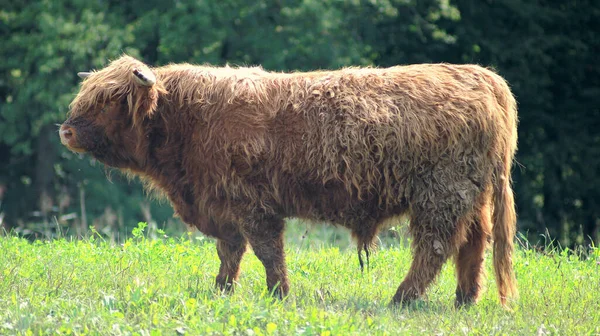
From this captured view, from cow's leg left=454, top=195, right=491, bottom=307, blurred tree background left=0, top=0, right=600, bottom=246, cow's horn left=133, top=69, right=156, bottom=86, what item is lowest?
blurred tree background left=0, top=0, right=600, bottom=246

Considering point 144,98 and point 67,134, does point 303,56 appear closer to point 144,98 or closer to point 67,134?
point 144,98

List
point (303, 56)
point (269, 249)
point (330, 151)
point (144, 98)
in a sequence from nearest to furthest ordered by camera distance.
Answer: point (330, 151)
point (269, 249)
point (144, 98)
point (303, 56)

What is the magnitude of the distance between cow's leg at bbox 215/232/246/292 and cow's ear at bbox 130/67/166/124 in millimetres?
1142

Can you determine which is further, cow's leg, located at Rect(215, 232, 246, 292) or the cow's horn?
cow's leg, located at Rect(215, 232, 246, 292)

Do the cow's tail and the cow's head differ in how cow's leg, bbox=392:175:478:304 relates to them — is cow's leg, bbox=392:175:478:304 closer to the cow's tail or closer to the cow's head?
the cow's tail

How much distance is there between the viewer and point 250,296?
648 centimetres

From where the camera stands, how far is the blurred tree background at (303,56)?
16.3m

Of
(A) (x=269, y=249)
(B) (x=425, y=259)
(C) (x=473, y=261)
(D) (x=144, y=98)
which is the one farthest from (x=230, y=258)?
(C) (x=473, y=261)

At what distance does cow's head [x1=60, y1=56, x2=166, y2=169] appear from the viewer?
6789 mm

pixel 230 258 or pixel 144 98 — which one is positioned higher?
pixel 144 98

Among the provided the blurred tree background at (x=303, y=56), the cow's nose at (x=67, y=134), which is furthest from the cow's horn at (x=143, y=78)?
the blurred tree background at (x=303, y=56)

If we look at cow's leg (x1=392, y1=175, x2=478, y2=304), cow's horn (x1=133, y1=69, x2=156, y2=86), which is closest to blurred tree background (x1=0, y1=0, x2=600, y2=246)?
cow's horn (x1=133, y1=69, x2=156, y2=86)

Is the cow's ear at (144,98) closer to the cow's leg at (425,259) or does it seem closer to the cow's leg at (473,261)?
the cow's leg at (425,259)

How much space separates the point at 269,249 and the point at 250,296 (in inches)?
14.7
